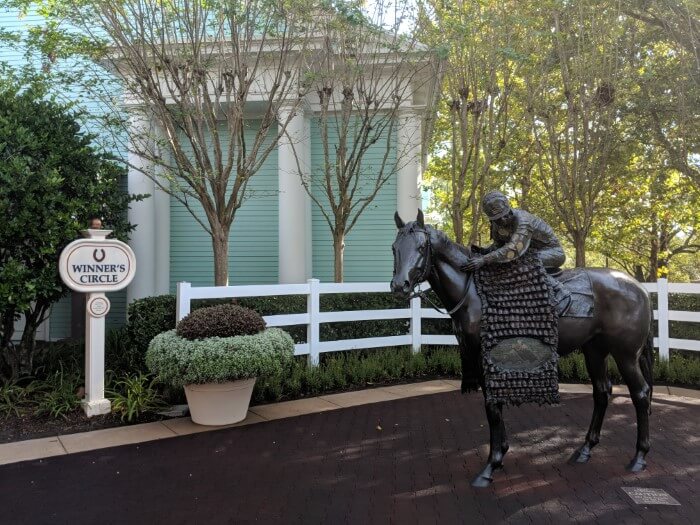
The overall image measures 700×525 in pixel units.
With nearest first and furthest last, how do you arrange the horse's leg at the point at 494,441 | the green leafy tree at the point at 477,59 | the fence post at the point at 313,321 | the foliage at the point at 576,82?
the horse's leg at the point at 494,441
the fence post at the point at 313,321
the green leafy tree at the point at 477,59
the foliage at the point at 576,82

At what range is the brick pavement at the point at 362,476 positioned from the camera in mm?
3344

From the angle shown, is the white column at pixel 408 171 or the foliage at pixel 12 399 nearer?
the foliage at pixel 12 399

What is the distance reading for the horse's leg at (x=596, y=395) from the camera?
167 inches

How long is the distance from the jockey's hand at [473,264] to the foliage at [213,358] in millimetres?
2468

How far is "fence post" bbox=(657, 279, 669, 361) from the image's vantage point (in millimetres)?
7562

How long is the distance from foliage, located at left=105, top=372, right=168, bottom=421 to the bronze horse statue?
3.66 metres

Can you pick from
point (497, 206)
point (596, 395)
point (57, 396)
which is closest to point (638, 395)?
point (596, 395)

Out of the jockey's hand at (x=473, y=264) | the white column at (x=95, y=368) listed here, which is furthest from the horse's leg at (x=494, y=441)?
the white column at (x=95, y=368)

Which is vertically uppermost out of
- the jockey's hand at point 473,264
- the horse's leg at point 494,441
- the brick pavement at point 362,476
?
the jockey's hand at point 473,264

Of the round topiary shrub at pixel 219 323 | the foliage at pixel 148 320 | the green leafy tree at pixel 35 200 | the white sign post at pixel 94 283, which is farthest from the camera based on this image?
the foliage at pixel 148 320

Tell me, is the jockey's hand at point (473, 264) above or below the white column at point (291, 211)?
below

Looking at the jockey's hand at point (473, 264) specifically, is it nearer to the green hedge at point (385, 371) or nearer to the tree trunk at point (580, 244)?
the green hedge at point (385, 371)

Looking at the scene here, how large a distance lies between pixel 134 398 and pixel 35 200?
2749 mm

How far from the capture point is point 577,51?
866cm
